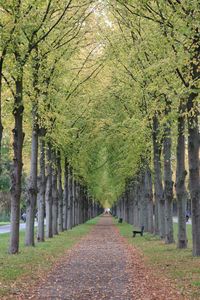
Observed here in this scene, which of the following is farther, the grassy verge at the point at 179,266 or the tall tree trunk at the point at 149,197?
the tall tree trunk at the point at 149,197

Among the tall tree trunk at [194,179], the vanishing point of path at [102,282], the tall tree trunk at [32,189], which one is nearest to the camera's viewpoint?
the vanishing point of path at [102,282]

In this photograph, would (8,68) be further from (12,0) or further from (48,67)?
(48,67)

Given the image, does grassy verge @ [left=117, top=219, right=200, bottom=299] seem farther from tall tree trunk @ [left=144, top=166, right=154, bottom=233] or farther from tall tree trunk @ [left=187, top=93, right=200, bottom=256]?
tall tree trunk @ [left=144, top=166, right=154, bottom=233]

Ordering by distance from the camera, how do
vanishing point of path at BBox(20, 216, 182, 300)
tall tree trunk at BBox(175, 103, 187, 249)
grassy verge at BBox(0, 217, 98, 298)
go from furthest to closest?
tall tree trunk at BBox(175, 103, 187, 249) → grassy verge at BBox(0, 217, 98, 298) → vanishing point of path at BBox(20, 216, 182, 300)

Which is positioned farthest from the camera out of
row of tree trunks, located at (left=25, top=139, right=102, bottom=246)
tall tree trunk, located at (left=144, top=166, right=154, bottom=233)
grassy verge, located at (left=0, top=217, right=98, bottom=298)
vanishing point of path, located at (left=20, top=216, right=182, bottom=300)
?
tall tree trunk, located at (left=144, top=166, right=154, bottom=233)

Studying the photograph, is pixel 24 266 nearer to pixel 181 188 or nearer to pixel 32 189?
pixel 181 188

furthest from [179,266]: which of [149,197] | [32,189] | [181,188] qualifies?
[149,197]

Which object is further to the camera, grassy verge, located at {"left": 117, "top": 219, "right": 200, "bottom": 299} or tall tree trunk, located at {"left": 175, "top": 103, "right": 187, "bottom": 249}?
tall tree trunk, located at {"left": 175, "top": 103, "right": 187, "bottom": 249}

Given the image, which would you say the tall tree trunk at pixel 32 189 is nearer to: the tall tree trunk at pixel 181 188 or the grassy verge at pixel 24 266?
the grassy verge at pixel 24 266

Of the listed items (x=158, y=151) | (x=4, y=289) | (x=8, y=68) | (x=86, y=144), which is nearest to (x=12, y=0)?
(x=8, y=68)

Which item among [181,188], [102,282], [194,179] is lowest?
[102,282]

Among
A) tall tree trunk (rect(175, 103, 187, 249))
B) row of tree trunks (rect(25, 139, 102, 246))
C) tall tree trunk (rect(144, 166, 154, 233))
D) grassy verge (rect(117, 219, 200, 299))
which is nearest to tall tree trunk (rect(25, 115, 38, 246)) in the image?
row of tree trunks (rect(25, 139, 102, 246))

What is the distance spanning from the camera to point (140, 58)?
22.0 meters

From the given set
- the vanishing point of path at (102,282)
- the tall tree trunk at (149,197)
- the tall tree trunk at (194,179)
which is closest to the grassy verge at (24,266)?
the vanishing point of path at (102,282)
